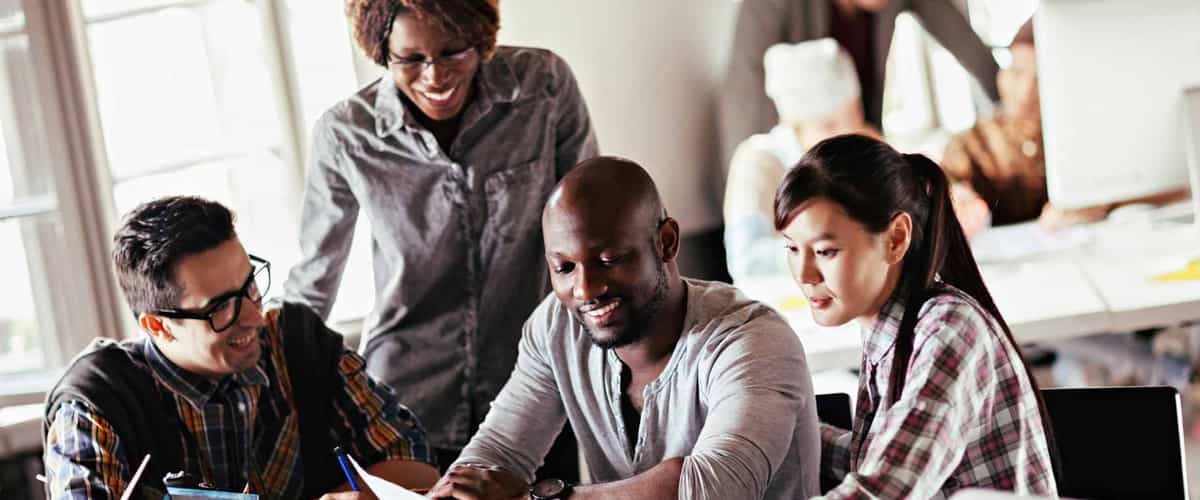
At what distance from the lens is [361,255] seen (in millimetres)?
3365

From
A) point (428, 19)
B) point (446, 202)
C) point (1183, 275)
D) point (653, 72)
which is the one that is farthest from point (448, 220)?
point (653, 72)

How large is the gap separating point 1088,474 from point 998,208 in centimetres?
244

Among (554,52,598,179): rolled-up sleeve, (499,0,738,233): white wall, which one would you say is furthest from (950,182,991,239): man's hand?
(554,52,598,179): rolled-up sleeve

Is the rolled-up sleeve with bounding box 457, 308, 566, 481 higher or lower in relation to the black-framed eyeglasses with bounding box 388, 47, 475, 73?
lower

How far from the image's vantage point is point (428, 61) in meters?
2.12

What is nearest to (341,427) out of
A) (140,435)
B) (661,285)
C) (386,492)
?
(140,435)

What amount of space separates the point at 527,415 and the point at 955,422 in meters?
0.62

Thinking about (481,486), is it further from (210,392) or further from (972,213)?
(972,213)

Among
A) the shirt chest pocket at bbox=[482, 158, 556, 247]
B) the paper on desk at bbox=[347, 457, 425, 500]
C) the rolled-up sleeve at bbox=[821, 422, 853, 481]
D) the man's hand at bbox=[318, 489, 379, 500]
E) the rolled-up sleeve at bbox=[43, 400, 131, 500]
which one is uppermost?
the shirt chest pocket at bbox=[482, 158, 556, 247]

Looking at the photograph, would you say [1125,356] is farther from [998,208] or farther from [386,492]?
[386,492]

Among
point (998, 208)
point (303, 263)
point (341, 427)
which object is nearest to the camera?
point (341, 427)

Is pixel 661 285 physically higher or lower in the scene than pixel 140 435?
higher

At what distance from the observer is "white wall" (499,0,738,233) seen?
12.6 ft

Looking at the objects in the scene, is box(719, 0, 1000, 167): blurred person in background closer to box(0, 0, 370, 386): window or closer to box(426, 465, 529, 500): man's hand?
box(0, 0, 370, 386): window
